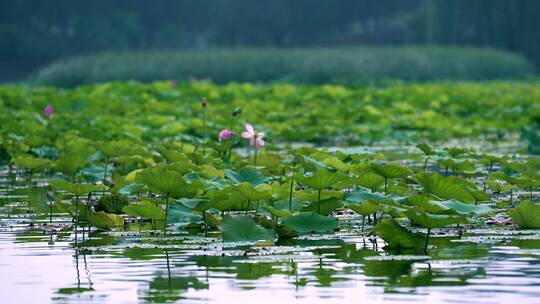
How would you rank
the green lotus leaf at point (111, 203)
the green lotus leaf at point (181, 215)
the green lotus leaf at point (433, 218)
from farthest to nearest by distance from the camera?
the green lotus leaf at point (111, 203), the green lotus leaf at point (181, 215), the green lotus leaf at point (433, 218)

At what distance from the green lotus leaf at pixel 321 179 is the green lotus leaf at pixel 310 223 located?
0.35 ft

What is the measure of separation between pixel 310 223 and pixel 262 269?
0.71m

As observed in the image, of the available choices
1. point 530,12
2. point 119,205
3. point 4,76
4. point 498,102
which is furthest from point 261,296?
point 4,76

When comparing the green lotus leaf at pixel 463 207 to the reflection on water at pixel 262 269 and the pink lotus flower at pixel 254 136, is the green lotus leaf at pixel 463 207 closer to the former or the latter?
the reflection on water at pixel 262 269

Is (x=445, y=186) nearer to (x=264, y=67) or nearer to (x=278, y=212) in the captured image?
(x=278, y=212)

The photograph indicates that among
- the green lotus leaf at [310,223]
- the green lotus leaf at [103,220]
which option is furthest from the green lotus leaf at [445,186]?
the green lotus leaf at [103,220]

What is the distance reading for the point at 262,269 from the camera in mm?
4039

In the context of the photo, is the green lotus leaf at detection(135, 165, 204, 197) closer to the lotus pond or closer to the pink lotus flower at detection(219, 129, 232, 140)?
the lotus pond

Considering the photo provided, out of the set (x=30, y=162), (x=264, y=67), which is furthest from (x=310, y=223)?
(x=264, y=67)

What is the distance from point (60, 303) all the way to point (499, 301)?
45.7 inches

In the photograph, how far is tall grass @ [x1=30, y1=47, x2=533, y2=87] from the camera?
1085 inches

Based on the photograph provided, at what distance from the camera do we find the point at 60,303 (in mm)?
3557

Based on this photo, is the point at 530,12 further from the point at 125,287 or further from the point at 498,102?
the point at 125,287

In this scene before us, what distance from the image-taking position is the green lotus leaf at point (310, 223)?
15.4 ft
